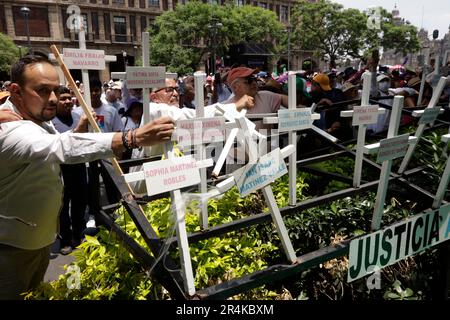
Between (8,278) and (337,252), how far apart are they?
5.60ft

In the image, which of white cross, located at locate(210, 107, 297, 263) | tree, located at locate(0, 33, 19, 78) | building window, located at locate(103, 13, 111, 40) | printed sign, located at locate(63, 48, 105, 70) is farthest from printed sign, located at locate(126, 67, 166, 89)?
building window, located at locate(103, 13, 111, 40)

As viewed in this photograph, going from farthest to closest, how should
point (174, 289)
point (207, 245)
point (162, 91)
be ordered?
point (162, 91), point (207, 245), point (174, 289)

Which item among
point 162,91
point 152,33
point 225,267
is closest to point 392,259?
point 225,267

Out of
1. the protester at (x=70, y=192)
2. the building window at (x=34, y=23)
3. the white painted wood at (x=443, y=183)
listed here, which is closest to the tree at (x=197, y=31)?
the building window at (x=34, y=23)

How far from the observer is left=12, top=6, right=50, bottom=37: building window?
1510 inches

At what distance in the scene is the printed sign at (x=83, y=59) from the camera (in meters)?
1.98

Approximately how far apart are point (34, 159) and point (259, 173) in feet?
3.11

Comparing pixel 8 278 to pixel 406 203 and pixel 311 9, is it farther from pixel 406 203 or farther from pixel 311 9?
pixel 311 9

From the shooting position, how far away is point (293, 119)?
1.83 m

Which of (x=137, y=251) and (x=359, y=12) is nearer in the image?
(x=137, y=251)

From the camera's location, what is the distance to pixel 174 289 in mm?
1462

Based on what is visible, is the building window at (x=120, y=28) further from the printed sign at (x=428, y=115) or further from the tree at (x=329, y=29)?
the printed sign at (x=428, y=115)

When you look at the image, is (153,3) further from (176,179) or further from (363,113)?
(176,179)

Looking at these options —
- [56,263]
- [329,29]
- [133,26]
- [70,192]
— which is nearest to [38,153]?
[56,263]
